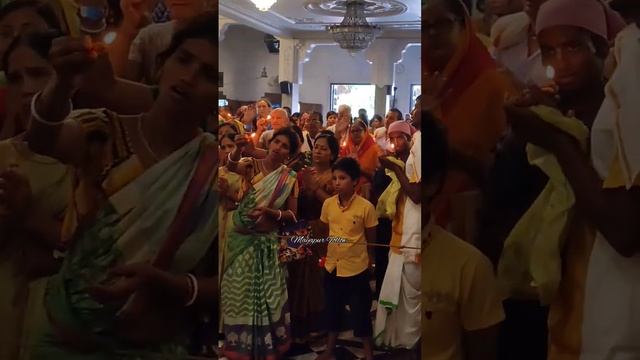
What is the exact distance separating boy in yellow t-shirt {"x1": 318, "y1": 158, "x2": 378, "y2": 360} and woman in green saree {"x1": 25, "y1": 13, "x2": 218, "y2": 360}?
1.28 feet

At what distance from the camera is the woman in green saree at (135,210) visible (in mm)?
2100

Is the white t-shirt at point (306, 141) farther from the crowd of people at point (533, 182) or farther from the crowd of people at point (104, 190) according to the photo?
the crowd of people at point (533, 182)

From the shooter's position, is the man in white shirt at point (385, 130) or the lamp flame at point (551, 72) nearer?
the lamp flame at point (551, 72)

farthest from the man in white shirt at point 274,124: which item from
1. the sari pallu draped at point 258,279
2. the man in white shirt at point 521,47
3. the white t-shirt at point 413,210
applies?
the man in white shirt at point 521,47

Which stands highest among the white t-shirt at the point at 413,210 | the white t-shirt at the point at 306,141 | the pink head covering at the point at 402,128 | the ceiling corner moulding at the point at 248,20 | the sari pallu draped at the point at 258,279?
the ceiling corner moulding at the point at 248,20

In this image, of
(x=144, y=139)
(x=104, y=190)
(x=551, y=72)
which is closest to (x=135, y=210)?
(x=104, y=190)

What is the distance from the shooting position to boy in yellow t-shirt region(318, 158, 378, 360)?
79.8 inches

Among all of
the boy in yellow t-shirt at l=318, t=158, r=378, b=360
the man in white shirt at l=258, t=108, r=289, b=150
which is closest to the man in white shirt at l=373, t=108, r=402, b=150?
the boy in yellow t-shirt at l=318, t=158, r=378, b=360

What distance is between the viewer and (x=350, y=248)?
204cm

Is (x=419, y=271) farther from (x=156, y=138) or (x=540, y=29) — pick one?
(x=156, y=138)

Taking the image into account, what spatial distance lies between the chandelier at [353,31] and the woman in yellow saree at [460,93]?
9.6 inches

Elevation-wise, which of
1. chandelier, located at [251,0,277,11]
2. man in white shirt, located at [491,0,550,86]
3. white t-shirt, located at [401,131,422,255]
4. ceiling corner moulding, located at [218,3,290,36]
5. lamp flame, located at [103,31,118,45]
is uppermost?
chandelier, located at [251,0,277,11]

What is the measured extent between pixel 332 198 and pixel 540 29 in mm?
795

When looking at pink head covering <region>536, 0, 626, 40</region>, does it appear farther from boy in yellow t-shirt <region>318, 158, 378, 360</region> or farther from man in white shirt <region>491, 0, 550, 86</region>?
boy in yellow t-shirt <region>318, 158, 378, 360</region>
